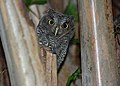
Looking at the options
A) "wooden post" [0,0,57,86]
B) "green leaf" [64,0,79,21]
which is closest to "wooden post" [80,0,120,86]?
"wooden post" [0,0,57,86]

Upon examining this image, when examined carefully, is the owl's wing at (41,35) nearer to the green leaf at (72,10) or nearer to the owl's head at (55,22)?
the owl's head at (55,22)

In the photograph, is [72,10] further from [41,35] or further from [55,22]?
[41,35]

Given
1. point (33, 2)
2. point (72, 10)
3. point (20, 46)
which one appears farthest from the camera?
point (72, 10)

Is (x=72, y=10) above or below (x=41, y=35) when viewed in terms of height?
above

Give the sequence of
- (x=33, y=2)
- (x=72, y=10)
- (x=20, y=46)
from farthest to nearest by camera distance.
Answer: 1. (x=72, y=10)
2. (x=33, y=2)
3. (x=20, y=46)

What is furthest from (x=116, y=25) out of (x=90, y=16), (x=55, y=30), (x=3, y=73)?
(x=3, y=73)

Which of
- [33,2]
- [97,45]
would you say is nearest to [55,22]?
[33,2]
